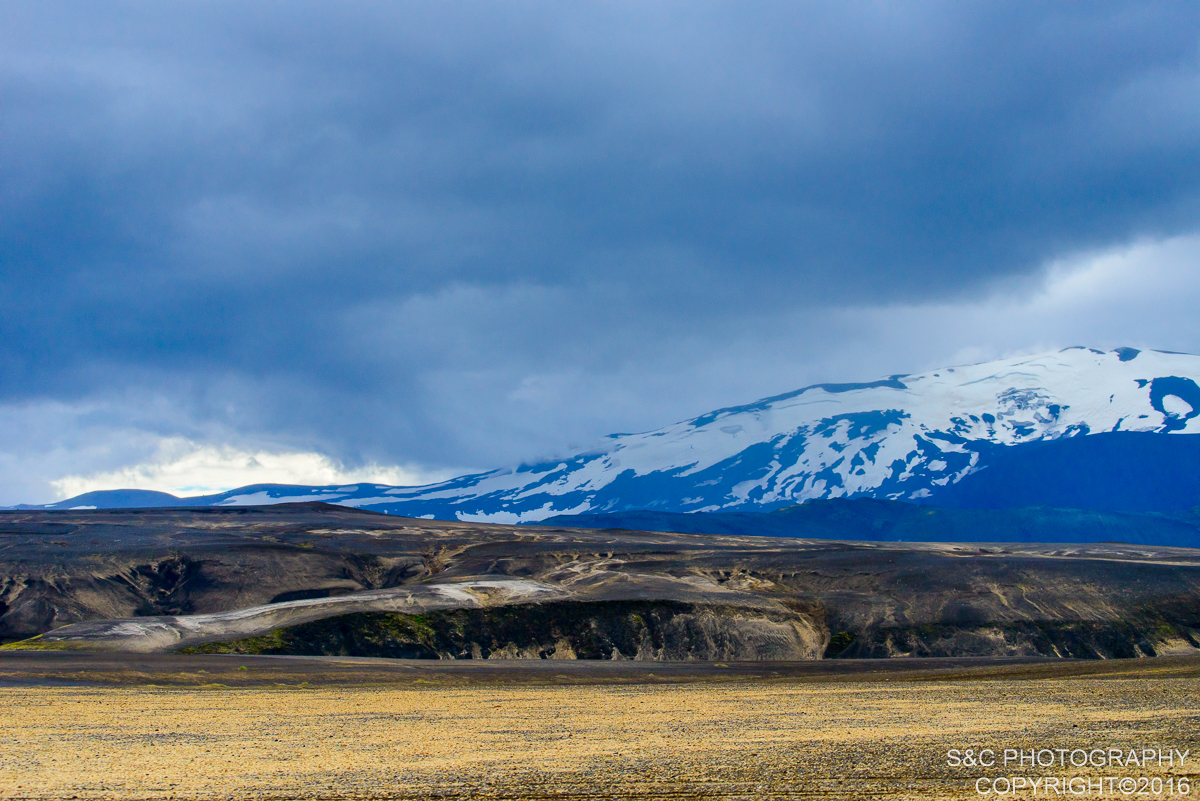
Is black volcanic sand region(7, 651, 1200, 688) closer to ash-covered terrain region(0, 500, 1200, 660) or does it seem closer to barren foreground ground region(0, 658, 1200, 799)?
barren foreground ground region(0, 658, 1200, 799)

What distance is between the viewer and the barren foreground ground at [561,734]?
1623 cm

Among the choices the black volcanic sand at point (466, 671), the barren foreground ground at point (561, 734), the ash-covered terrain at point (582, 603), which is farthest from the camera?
the ash-covered terrain at point (582, 603)

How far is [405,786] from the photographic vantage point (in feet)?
52.9

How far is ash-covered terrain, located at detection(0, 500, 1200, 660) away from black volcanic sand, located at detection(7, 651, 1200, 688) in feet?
25.9

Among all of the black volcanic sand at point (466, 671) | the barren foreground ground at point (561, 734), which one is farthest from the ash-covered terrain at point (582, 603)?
the barren foreground ground at point (561, 734)

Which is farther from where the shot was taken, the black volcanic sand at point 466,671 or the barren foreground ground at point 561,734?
the black volcanic sand at point 466,671

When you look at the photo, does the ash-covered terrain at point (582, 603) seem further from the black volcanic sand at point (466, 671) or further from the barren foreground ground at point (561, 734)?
the barren foreground ground at point (561, 734)

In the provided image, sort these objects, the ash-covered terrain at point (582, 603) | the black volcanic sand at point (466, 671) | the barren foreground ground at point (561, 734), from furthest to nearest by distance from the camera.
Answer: the ash-covered terrain at point (582, 603) < the black volcanic sand at point (466, 671) < the barren foreground ground at point (561, 734)

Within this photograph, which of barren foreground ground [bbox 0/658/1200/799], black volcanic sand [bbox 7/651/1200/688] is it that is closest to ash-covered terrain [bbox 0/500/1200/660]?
black volcanic sand [bbox 7/651/1200/688]

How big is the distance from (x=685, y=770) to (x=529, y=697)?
15.5 meters

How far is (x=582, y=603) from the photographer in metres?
61.1

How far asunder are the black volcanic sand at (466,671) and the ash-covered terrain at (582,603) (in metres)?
7.90

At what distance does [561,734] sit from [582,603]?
39057 mm

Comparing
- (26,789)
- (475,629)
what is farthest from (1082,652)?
(26,789)
